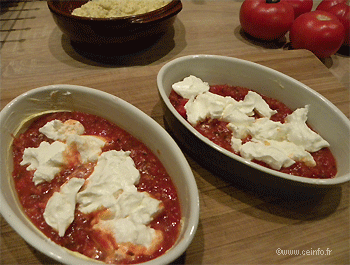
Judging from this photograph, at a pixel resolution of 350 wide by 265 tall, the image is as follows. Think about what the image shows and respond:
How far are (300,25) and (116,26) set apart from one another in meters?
1.50

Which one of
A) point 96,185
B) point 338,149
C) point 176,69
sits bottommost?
point 338,149

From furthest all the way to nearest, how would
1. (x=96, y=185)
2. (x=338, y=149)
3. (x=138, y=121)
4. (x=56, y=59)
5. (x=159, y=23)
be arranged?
(x=56, y=59)
(x=159, y=23)
(x=338, y=149)
(x=138, y=121)
(x=96, y=185)

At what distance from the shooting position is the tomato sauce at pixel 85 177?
942 millimetres

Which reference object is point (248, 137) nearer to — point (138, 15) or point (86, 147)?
point (86, 147)

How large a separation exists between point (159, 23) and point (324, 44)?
1326mm

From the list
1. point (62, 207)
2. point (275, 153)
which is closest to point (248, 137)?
point (275, 153)

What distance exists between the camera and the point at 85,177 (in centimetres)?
111

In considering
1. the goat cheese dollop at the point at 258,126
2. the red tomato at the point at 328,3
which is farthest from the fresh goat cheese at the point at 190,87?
the red tomato at the point at 328,3

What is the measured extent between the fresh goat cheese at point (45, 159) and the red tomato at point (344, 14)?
2572 millimetres

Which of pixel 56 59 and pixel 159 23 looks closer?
pixel 159 23

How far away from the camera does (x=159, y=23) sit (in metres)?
1.97

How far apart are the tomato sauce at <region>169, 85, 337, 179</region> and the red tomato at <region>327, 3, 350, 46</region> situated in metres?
1.46

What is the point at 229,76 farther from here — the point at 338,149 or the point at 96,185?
the point at 96,185

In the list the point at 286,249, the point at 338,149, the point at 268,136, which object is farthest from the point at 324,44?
the point at 286,249
